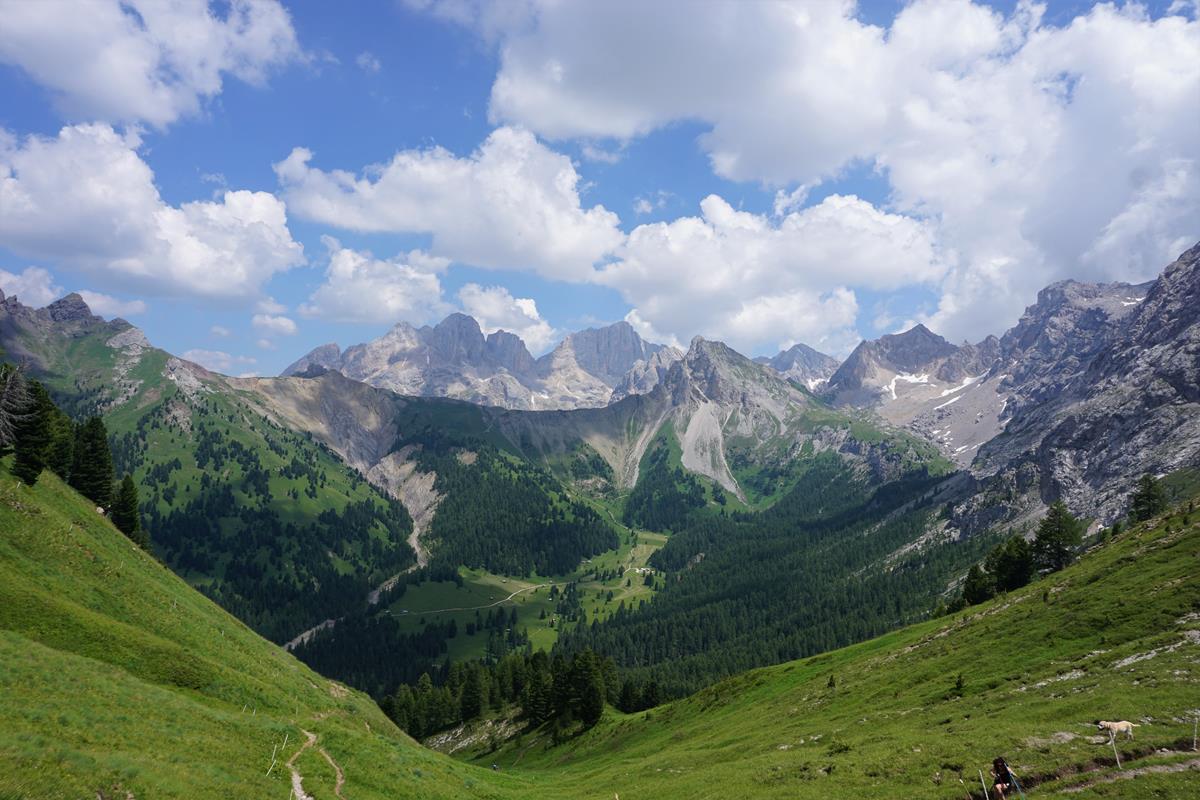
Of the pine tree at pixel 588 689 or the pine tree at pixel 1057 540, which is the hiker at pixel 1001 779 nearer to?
the pine tree at pixel 588 689

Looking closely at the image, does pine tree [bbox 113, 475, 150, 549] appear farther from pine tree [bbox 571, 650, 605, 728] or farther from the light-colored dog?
the light-colored dog

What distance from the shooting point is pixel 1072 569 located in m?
66.7

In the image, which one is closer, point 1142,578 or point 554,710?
point 1142,578

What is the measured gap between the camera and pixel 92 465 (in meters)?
78.2

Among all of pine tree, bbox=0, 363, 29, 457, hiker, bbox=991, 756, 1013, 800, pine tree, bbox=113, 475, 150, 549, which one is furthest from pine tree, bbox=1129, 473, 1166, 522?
pine tree, bbox=113, 475, 150, 549

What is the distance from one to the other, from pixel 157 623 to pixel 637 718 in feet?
218

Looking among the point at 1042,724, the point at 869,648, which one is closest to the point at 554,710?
the point at 869,648

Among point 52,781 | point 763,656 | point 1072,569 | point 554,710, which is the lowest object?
point 763,656

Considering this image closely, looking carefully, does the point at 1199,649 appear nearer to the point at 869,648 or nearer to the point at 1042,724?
the point at 1042,724

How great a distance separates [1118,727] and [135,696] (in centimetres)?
4715

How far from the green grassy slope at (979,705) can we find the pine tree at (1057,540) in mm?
23134

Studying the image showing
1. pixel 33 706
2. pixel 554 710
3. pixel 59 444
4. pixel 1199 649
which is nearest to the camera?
pixel 33 706

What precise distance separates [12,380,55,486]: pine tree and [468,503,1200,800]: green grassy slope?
Answer: 211 ft

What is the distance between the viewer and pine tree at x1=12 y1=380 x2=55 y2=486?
57.2 metres
